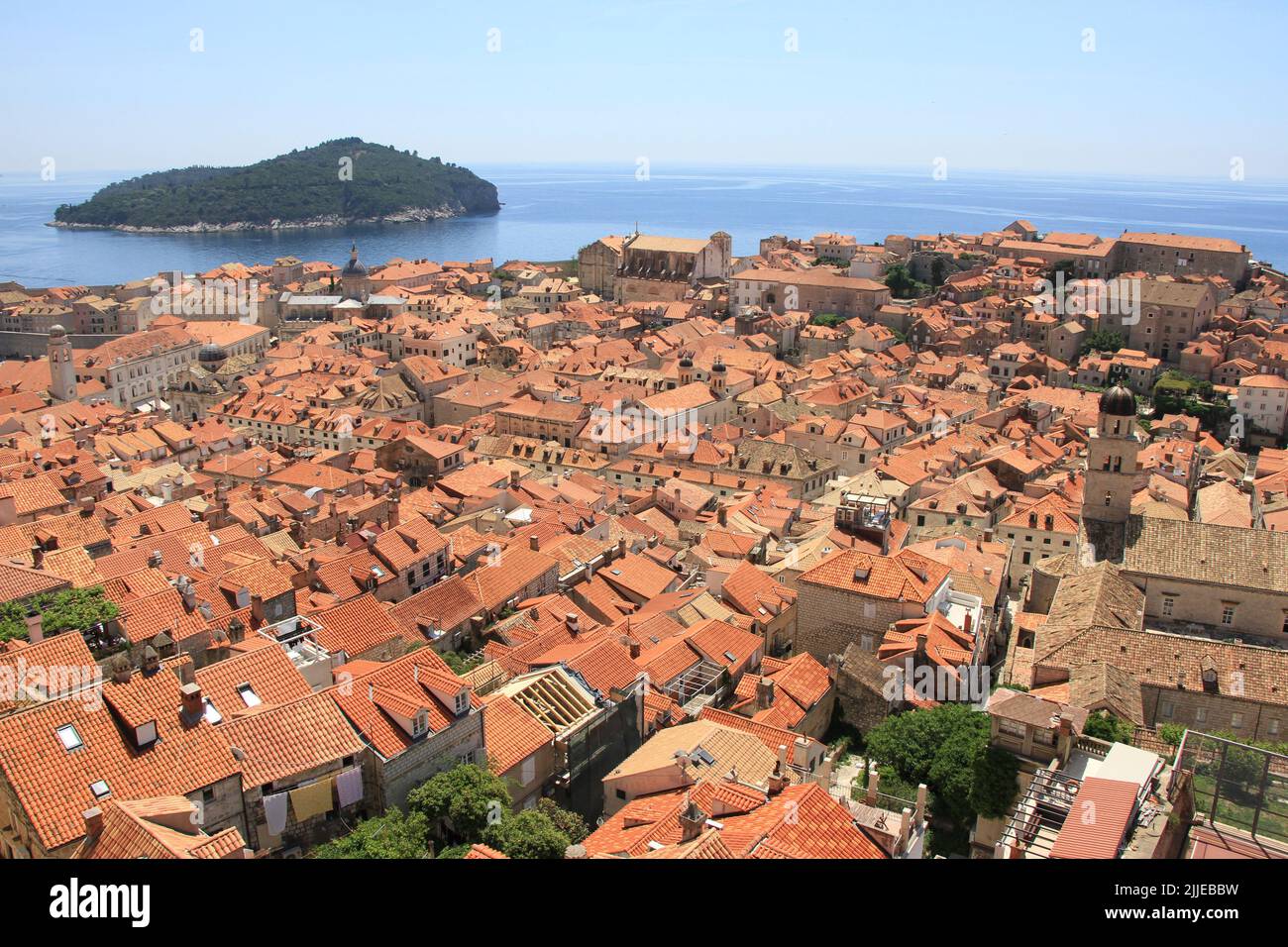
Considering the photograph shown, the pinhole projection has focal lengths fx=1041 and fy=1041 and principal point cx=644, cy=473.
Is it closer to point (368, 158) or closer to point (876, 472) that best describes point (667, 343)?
point (876, 472)

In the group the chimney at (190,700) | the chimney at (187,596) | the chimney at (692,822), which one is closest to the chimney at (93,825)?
the chimney at (190,700)

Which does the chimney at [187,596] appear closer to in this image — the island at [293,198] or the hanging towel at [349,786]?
the hanging towel at [349,786]

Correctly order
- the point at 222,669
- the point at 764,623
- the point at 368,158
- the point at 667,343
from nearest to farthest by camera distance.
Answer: the point at 222,669
the point at 764,623
the point at 667,343
the point at 368,158

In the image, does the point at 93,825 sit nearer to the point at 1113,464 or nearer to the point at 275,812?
the point at 275,812

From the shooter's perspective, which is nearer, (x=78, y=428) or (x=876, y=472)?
(x=876, y=472)

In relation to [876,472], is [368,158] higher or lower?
higher
